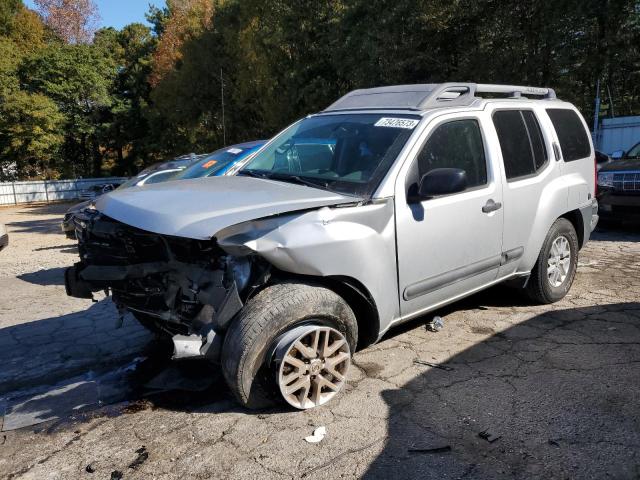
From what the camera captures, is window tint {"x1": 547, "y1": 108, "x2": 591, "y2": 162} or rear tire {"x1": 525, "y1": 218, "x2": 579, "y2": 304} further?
window tint {"x1": 547, "y1": 108, "x2": 591, "y2": 162}

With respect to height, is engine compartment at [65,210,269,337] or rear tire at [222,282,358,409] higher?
engine compartment at [65,210,269,337]

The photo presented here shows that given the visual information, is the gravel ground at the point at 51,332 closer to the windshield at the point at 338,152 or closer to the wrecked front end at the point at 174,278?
the wrecked front end at the point at 174,278

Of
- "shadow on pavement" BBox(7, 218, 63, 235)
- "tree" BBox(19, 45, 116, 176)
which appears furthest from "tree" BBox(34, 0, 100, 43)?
"shadow on pavement" BBox(7, 218, 63, 235)

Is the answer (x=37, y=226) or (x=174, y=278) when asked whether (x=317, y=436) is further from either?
(x=37, y=226)

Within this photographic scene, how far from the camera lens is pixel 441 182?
11.6ft

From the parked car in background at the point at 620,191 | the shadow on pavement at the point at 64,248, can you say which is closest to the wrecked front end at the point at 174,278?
the shadow on pavement at the point at 64,248

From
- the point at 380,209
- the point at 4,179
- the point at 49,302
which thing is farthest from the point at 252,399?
the point at 4,179

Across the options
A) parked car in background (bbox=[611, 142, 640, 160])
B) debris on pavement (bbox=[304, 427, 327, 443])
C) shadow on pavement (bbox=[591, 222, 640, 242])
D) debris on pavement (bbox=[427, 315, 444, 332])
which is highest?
parked car in background (bbox=[611, 142, 640, 160])

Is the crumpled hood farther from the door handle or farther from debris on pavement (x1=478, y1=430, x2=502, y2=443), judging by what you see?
debris on pavement (x1=478, y1=430, x2=502, y2=443)

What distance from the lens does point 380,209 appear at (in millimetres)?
3484

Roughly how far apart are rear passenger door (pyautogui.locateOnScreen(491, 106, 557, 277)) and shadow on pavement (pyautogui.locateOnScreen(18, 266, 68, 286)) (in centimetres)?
582

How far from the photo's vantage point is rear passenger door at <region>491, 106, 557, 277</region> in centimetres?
445

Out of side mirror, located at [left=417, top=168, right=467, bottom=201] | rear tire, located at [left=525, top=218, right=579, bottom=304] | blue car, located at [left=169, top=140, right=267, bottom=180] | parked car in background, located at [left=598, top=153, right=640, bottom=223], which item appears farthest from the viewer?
parked car in background, located at [left=598, top=153, right=640, bottom=223]

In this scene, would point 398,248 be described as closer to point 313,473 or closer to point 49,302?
point 313,473
